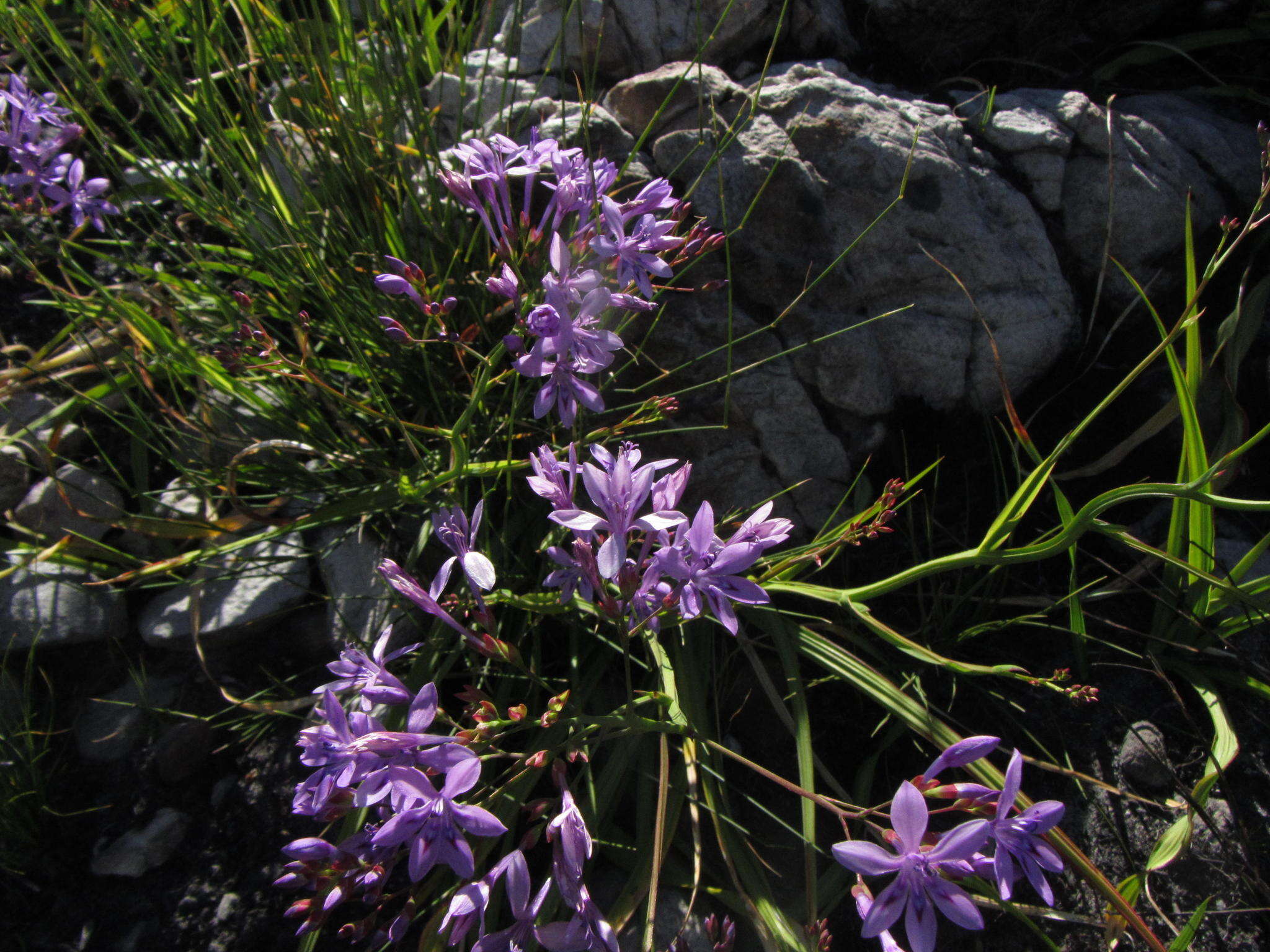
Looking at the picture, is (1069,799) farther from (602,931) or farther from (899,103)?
(899,103)

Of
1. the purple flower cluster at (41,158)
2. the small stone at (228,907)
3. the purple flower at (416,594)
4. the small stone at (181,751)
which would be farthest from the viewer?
the purple flower cluster at (41,158)

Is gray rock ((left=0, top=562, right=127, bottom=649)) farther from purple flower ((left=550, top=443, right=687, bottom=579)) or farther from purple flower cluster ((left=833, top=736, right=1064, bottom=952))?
purple flower cluster ((left=833, top=736, right=1064, bottom=952))

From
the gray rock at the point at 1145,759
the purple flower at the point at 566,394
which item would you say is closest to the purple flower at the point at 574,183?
the purple flower at the point at 566,394

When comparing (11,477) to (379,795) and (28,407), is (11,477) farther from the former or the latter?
(379,795)

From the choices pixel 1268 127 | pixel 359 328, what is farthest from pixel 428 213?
pixel 1268 127

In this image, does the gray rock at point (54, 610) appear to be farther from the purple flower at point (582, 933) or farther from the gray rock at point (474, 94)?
the gray rock at point (474, 94)
